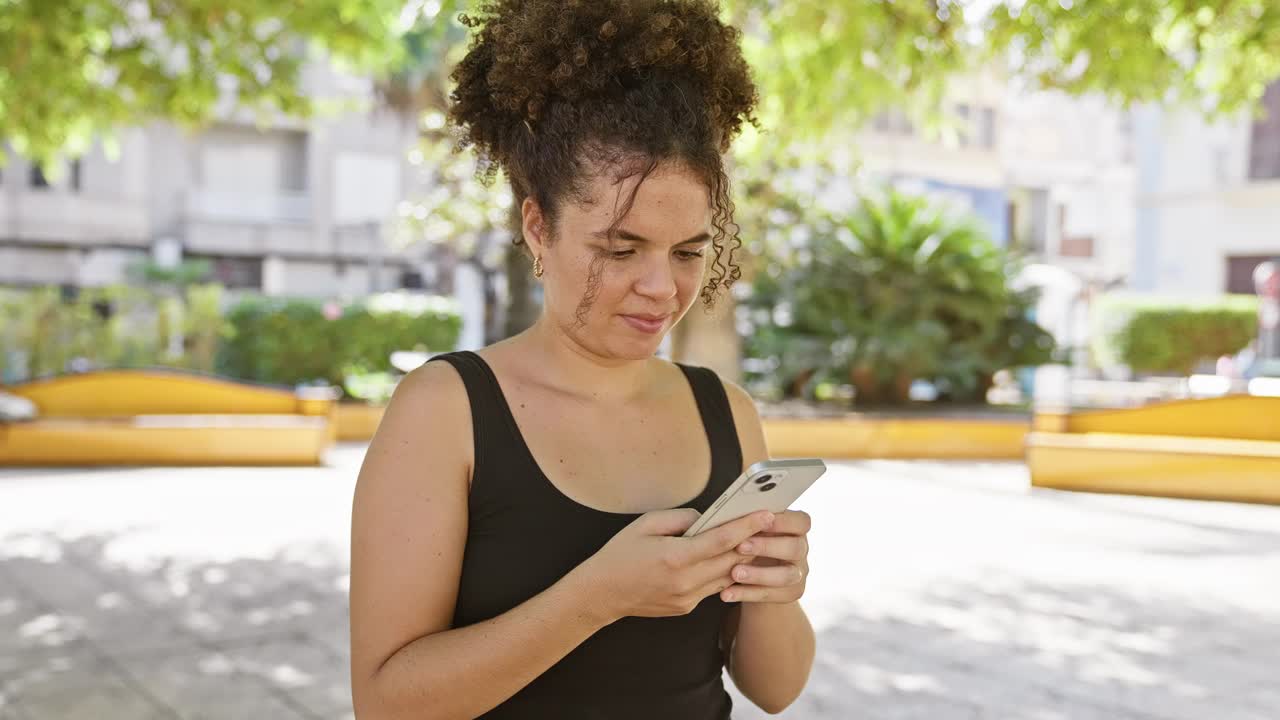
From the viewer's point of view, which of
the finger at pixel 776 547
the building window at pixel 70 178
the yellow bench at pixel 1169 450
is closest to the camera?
the finger at pixel 776 547

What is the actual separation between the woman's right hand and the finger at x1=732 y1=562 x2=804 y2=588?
1 centimetres

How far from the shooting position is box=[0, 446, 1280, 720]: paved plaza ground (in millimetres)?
4223

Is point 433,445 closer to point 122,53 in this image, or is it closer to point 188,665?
point 188,665

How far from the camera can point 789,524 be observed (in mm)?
1556

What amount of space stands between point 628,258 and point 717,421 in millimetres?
407

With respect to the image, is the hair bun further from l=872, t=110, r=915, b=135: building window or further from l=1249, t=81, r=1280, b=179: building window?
l=872, t=110, r=915, b=135: building window

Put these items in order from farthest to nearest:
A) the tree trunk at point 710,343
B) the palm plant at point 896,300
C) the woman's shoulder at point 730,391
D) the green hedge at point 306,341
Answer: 1. the green hedge at point 306,341
2. the palm plant at point 896,300
3. the tree trunk at point 710,343
4. the woman's shoulder at point 730,391

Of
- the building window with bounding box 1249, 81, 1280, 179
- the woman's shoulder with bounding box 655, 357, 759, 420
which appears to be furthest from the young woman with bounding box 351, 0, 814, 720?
the building window with bounding box 1249, 81, 1280, 179

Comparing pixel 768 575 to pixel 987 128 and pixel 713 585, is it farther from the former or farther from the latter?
pixel 987 128

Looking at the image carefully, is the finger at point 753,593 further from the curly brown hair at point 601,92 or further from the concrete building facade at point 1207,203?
the concrete building facade at point 1207,203

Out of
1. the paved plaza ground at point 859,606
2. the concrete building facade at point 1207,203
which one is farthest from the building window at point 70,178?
the concrete building facade at point 1207,203

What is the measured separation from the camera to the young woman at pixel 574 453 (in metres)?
1.54

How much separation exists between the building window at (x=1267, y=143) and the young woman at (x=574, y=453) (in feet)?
110

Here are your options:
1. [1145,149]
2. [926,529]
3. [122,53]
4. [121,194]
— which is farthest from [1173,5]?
[1145,149]
